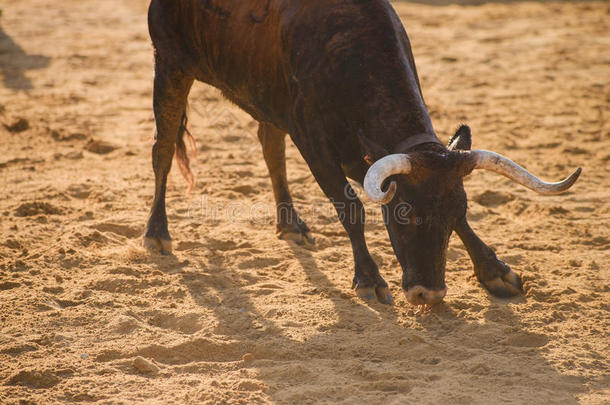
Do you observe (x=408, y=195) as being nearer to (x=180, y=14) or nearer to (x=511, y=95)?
(x=180, y=14)

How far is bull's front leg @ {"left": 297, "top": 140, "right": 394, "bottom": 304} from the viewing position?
4.61 m

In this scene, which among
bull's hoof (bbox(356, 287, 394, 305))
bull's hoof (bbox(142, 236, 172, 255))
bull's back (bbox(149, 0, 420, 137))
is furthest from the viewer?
bull's hoof (bbox(142, 236, 172, 255))

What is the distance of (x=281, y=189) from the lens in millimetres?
5773

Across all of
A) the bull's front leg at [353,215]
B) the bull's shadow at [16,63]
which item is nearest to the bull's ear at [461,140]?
the bull's front leg at [353,215]

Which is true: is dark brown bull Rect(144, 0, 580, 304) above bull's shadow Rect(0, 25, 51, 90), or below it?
above

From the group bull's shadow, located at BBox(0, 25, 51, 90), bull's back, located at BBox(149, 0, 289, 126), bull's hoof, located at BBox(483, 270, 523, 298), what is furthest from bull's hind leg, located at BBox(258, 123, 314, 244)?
bull's shadow, located at BBox(0, 25, 51, 90)

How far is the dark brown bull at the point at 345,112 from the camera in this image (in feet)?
13.2

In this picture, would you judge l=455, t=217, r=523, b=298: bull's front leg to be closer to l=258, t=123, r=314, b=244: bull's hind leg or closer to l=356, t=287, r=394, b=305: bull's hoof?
l=356, t=287, r=394, b=305: bull's hoof

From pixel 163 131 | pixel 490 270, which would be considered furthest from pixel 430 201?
pixel 163 131

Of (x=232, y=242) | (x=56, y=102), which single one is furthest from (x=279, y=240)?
(x=56, y=102)

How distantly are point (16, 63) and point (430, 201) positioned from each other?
315 inches

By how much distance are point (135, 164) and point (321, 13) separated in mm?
3057

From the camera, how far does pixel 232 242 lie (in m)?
5.55

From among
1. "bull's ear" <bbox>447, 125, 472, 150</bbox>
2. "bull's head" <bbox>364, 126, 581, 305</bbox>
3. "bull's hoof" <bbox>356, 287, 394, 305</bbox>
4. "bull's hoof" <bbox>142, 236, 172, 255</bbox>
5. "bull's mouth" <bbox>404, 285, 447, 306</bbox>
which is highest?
"bull's ear" <bbox>447, 125, 472, 150</bbox>
